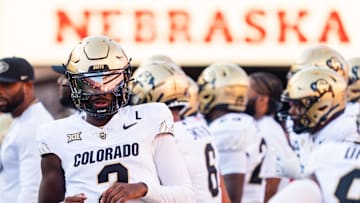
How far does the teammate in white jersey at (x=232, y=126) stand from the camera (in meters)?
7.80

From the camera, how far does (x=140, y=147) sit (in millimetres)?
4828

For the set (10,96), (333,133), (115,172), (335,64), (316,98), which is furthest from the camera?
(335,64)

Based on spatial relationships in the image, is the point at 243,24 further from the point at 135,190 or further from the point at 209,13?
the point at 135,190

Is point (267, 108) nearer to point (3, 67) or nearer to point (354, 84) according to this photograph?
point (354, 84)

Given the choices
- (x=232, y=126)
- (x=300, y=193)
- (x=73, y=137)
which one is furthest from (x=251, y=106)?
(x=300, y=193)

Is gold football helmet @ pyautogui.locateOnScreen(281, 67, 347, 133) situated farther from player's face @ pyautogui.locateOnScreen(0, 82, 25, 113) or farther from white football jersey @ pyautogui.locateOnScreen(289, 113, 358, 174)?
player's face @ pyautogui.locateOnScreen(0, 82, 25, 113)

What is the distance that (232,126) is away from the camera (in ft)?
26.0

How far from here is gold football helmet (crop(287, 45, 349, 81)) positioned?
868 centimetres

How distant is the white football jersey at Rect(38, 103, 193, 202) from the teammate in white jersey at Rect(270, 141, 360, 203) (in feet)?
1.83

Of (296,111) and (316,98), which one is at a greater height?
(316,98)

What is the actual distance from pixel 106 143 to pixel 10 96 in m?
2.13

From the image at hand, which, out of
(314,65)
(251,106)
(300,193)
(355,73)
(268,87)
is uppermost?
(300,193)

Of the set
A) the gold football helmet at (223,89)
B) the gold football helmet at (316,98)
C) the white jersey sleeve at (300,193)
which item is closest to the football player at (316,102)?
the gold football helmet at (316,98)

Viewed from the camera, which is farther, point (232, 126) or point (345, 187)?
point (232, 126)
